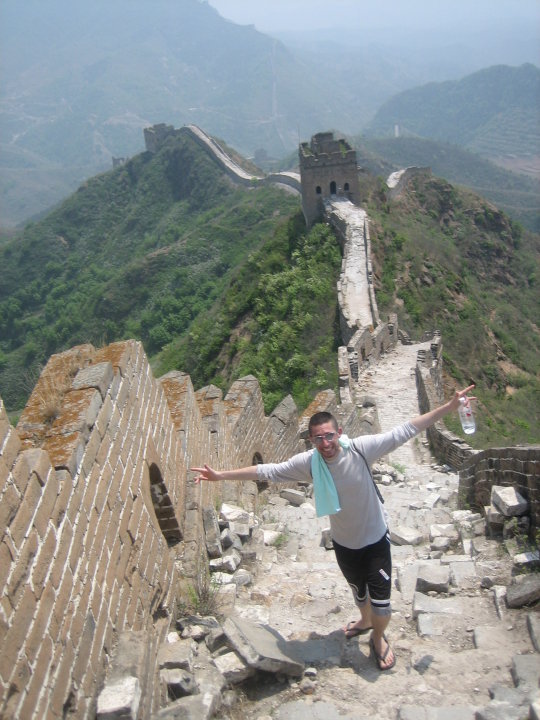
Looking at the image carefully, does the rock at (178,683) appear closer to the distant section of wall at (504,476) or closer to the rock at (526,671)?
the rock at (526,671)

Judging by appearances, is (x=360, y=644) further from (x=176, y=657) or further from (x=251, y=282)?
(x=251, y=282)

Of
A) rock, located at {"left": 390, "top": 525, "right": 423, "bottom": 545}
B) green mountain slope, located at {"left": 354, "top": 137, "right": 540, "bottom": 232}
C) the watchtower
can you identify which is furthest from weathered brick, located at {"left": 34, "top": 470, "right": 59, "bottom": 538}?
green mountain slope, located at {"left": 354, "top": 137, "right": 540, "bottom": 232}

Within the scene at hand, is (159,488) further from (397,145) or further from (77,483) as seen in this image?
(397,145)

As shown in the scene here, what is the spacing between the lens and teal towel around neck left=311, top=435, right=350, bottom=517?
4238 mm

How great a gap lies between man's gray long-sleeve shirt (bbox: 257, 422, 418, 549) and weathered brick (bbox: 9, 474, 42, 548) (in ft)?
5.87

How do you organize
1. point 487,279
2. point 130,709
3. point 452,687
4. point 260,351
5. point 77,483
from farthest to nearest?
point 487,279, point 260,351, point 452,687, point 77,483, point 130,709

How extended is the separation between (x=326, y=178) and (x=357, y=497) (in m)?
32.4

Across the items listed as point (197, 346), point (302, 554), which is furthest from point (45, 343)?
point (302, 554)

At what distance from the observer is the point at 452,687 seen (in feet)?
12.8

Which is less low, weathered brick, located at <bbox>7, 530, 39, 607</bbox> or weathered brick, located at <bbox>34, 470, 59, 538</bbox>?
weathered brick, located at <bbox>34, 470, 59, 538</bbox>

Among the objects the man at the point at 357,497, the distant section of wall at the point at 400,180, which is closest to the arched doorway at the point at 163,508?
the man at the point at 357,497

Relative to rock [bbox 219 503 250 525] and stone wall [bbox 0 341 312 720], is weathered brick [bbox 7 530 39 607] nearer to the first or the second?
stone wall [bbox 0 341 312 720]

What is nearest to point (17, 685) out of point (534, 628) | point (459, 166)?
point (534, 628)

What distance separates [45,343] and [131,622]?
57028 mm
